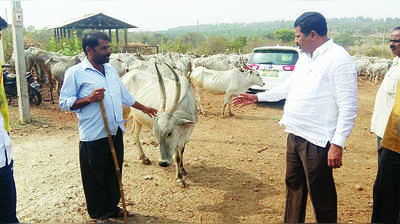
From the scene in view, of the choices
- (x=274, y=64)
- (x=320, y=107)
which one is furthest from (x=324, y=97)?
(x=274, y=64)

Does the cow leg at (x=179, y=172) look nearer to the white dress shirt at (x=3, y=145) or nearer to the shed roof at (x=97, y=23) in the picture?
the white dress shirt at (x=3, y=145)

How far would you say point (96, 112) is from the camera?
11.0 ft

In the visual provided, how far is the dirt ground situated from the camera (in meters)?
4.02

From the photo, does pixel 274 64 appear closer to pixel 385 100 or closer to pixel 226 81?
pixel 226 81

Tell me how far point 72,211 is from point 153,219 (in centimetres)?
104

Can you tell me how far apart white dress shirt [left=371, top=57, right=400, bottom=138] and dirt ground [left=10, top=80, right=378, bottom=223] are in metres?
1.22

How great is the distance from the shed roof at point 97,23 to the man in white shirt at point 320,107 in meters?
21.3

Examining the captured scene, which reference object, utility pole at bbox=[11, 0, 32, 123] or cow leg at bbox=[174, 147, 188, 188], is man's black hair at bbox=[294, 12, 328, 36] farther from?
utility pole at bbox=[11, 0, 32, 123]

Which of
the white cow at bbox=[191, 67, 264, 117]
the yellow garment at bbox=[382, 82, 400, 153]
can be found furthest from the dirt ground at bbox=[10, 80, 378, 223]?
the white cow at bbox=[191, 67, 264, 117]

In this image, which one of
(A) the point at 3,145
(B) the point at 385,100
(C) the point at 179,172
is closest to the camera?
(A) the point at 3,145

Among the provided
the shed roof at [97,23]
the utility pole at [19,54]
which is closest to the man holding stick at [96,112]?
the utility pole at [19,54]

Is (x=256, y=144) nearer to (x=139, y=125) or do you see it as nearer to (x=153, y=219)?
(x=139, y=125)

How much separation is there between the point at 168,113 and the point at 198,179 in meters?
1.40

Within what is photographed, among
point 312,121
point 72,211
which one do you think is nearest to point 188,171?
point 72,211
